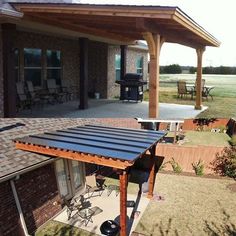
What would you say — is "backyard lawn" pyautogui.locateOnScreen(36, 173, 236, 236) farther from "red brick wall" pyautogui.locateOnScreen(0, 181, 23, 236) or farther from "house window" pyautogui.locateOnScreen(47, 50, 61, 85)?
"house window" pyautogui.locateOnScreen(47, 50, 61, 85)

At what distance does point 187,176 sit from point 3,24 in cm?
842

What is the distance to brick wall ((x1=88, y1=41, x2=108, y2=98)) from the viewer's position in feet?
74.9

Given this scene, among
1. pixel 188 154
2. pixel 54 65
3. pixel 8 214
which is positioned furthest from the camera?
pixel 54 65

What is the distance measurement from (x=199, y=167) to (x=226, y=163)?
99 centimetres

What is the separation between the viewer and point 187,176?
13.2 metres

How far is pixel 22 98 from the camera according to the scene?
15.1m

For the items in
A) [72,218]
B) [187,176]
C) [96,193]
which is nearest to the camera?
[72,218]

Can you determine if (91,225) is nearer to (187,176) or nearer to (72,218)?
(72,218)

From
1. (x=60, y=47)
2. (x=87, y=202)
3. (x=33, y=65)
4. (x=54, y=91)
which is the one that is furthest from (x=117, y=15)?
(x=60, y=47)

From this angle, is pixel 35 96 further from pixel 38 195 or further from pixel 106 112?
pixel 38 195

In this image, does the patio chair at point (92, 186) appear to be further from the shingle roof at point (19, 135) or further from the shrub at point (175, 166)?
the shrub at point (175, 166)

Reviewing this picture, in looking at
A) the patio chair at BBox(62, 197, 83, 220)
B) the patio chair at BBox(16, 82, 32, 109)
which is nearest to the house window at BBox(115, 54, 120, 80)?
the patio chair at BBox(16, 82, 32, 109)

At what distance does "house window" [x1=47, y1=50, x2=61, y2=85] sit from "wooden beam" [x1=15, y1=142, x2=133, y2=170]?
10571 millimetres

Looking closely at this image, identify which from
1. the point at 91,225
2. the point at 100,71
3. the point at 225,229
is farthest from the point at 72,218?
the point at 100,71
